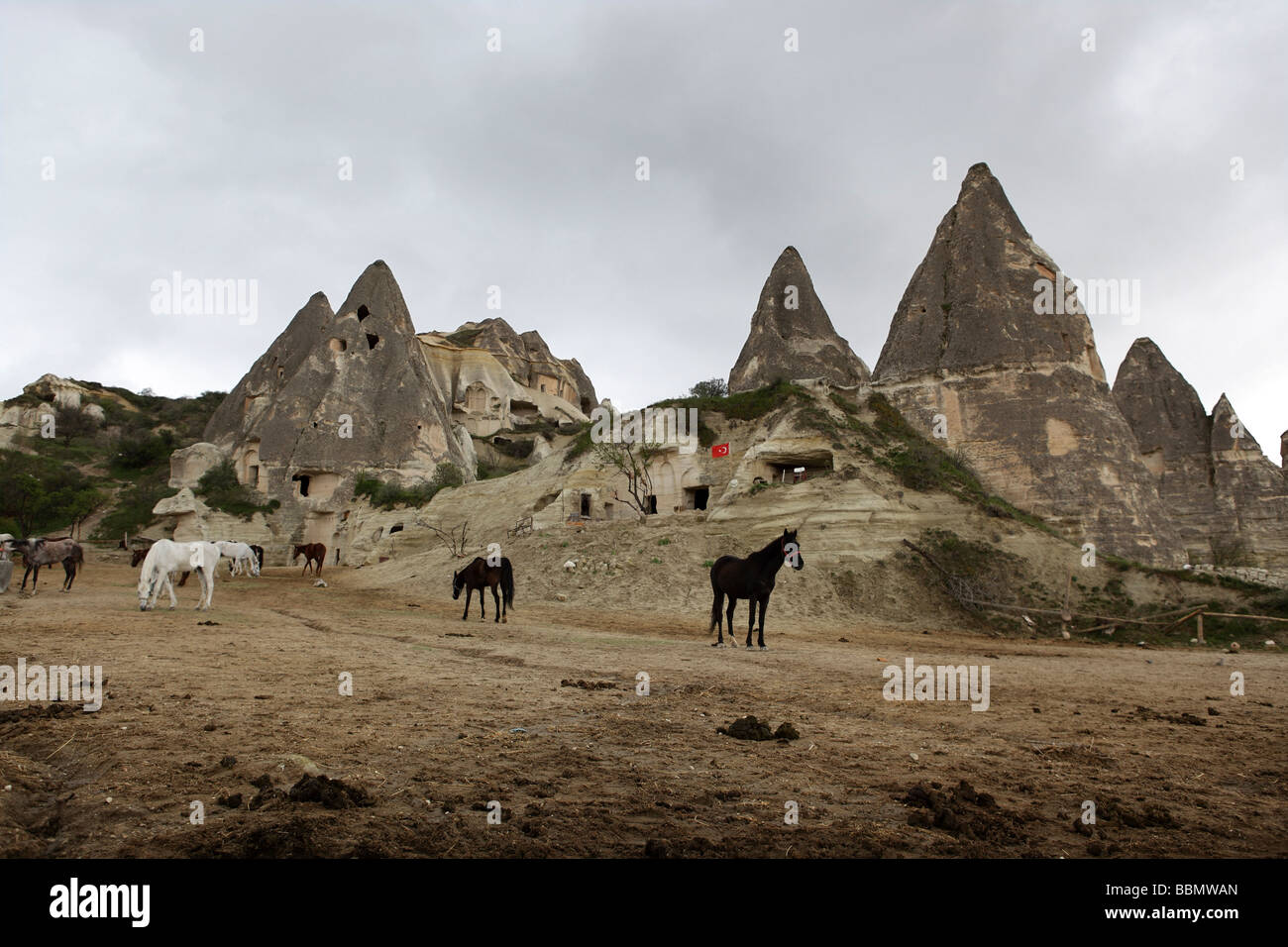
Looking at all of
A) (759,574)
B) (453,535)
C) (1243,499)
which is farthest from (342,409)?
(1243,499)

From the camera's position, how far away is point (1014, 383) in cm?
2839

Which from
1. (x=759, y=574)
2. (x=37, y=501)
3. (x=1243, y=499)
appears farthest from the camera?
(x=1243, y=499)

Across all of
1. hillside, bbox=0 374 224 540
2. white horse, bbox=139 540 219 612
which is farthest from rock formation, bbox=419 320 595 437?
white horse, bbox=139 540 219 612

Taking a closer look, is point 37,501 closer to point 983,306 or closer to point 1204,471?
point 983,306

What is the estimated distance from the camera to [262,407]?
148ft

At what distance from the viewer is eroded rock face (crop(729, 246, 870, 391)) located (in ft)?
133

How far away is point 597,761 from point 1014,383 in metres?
28.8

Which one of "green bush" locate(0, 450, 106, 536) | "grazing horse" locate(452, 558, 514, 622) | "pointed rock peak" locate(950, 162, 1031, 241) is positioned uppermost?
"pointed rock peak" locate(950, 162, 1031, 241)

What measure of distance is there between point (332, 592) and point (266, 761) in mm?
19292

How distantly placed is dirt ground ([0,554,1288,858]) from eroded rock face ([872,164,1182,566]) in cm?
1910

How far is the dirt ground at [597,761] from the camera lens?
3.00 m

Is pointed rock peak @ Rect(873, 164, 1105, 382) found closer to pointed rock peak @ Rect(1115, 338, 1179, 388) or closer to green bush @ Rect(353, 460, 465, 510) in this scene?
pointed rock peak @ Rect(1115, 338, 1179, 388)
